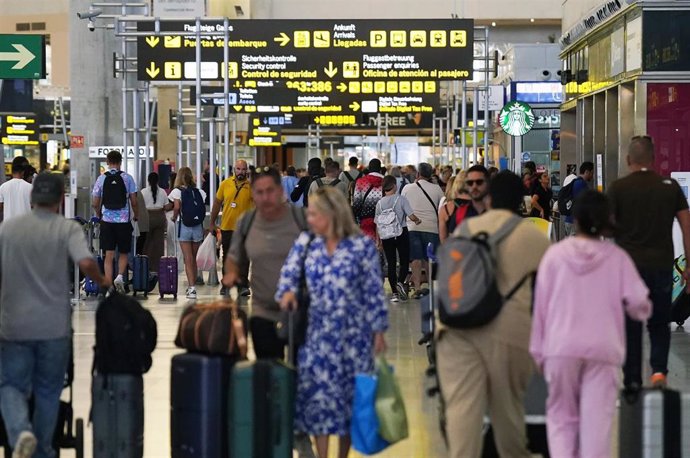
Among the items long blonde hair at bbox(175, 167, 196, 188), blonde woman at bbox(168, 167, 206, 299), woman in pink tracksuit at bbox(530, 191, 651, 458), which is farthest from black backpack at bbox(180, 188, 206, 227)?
woman in pink tracksuit at bbox(530, 191, 651, 458)

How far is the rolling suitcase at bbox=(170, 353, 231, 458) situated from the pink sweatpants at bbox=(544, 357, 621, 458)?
1.77 m

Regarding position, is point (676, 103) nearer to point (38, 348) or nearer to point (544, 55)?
point (38, 348)

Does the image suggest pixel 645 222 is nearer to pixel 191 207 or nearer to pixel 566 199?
pixel 191 207

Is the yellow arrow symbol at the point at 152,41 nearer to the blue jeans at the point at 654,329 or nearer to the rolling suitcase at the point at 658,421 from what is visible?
the blue jeans at the point at 654,329

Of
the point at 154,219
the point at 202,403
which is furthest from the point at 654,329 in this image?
the point at 154,219

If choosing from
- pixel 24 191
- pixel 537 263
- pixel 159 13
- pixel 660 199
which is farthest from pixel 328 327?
pixel 159 13

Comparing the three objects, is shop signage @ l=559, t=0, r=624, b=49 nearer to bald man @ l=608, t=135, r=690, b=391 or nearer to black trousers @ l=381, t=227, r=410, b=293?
black trousers @ l=381, t=227, r=410, b=293

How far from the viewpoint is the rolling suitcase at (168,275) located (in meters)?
19.7

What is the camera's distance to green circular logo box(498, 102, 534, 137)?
2698cm

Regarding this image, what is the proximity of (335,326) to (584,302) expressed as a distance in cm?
147

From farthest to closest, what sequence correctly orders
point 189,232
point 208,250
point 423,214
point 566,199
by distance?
point 566,199, point 189,232, point 423,214, point 208,250

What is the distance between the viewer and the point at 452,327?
7.16 m

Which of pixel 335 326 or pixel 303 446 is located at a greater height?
pixel 335 326

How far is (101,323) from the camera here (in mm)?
7949
